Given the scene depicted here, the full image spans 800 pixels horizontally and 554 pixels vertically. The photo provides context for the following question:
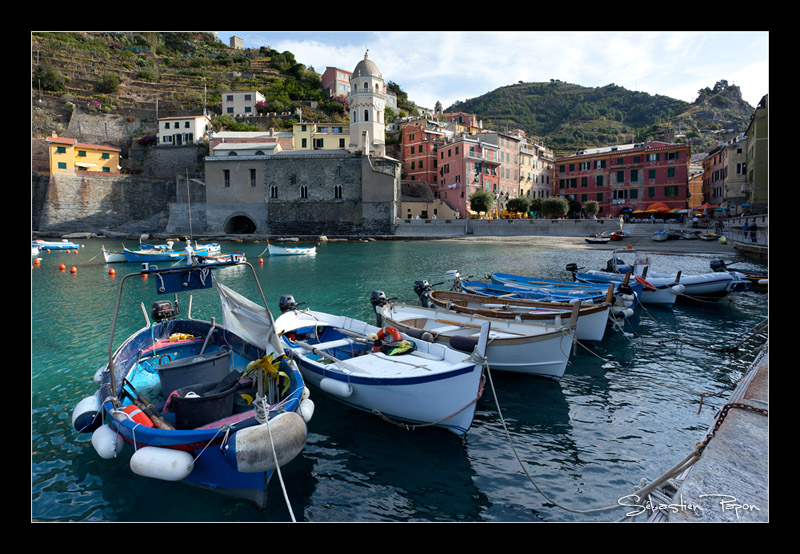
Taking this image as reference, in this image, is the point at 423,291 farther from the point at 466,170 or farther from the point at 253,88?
the point at 253,88

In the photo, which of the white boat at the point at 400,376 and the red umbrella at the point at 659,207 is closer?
the white boat at the point at 400,376

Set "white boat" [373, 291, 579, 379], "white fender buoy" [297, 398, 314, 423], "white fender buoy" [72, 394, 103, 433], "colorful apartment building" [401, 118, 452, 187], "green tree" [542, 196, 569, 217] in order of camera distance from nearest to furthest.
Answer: "white fender buoy" [297, 398, 314, 423] → "white fender buoy" [72, 394, 103, 433] → "white boat" [373, 291, 579, 379] → "green tree" [542, 196, 569, 217] → "colorful apartment building" [401, 118, 452, 187]

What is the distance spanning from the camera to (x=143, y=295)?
18.7 m

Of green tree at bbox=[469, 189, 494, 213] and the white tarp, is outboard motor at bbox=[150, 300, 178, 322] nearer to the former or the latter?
the white tarp

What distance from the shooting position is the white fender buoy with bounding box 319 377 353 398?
7133 mm

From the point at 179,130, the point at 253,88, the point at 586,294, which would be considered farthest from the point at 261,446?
the point at 253,88

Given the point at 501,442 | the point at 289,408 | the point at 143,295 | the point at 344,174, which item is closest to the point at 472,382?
the point at 501,442

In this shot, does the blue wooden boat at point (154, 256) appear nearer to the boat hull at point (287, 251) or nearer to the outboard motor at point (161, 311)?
the boat hull at point (287, 251)

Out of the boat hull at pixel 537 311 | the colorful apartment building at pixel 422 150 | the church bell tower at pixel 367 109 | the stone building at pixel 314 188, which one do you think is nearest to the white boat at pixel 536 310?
the boat hull at pixel 537 311

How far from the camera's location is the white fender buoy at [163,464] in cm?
473

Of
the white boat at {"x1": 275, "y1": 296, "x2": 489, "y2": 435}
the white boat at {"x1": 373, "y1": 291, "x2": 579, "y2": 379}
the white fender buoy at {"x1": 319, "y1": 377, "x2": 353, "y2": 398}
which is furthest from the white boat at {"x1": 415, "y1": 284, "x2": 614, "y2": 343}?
the white fender buoy at {"x1": 319, "y1": 377, "x2": 353, "y2": 398}

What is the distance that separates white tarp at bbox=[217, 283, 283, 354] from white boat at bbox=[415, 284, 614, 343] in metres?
5.26
